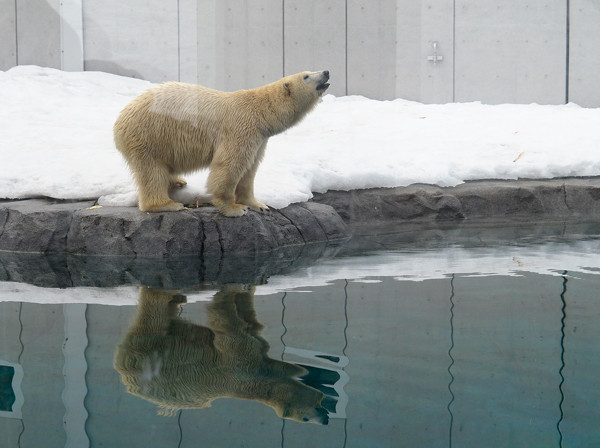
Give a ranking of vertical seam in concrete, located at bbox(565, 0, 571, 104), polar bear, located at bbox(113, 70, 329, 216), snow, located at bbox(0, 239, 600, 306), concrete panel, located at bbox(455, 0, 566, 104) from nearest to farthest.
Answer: snow, located at bbox(0, 239, 600, 306) → polar bear, located at bbox(113, 70, 329, 216) → concrete panel, located at bbox(455, 0, 566, 104) → vertical seam in concrete, located at bbox(565, 0, 571, 104)

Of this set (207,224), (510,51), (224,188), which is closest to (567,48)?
(510,51)

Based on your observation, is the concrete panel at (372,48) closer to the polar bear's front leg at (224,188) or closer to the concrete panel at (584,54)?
the concrete panel at (584,54)

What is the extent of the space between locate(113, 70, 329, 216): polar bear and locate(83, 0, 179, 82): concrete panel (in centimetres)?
471

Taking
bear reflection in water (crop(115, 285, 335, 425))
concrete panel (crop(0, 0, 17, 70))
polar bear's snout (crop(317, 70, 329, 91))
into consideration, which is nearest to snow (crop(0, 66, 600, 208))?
concrete panel (crop(0, 0, 17, 70))

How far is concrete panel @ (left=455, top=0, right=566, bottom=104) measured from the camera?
37.3 ft

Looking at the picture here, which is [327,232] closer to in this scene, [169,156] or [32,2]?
[169,156]

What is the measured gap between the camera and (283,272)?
4500mm

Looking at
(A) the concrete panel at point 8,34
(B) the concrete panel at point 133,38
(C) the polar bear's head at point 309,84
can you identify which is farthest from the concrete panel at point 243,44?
(C) the polar bear's head at point 309,84

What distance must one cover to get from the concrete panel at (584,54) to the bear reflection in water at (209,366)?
991 centimetres

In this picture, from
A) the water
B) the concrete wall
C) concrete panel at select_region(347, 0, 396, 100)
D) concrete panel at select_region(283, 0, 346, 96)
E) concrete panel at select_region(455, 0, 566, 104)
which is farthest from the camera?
concrete panel at select_region(455, 0, 566, 104)

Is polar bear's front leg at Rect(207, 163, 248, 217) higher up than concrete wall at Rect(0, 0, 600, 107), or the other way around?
concrete wall at Rect(0, 0, 600, 107)

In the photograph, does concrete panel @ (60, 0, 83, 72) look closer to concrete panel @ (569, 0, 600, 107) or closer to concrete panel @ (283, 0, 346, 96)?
concrete panel @ (283, 0, 346, 96)

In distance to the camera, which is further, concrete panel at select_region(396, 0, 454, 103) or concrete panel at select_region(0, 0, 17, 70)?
concrete panel at select_region(396, 0, 454, 103)

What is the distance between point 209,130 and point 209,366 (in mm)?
3020
